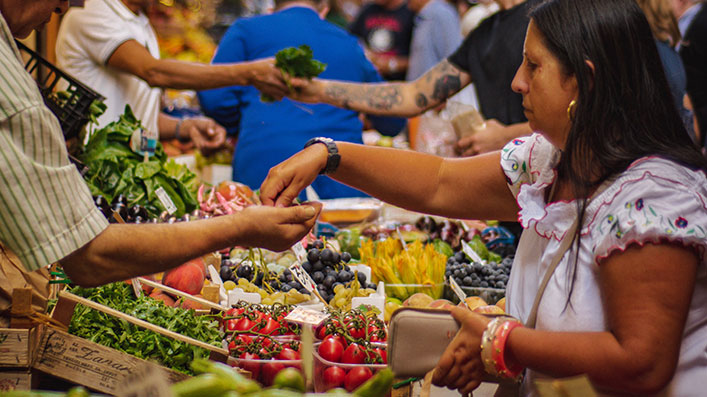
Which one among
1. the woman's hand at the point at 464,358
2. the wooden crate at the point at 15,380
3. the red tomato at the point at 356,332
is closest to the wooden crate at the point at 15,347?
the wooden crate at the point at 15,380

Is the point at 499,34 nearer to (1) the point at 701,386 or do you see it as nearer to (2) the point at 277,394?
(1) the point at 701,386

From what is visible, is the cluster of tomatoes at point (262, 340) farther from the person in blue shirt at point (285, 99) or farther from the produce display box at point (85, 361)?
the person in blue shirt at point (285, 99)

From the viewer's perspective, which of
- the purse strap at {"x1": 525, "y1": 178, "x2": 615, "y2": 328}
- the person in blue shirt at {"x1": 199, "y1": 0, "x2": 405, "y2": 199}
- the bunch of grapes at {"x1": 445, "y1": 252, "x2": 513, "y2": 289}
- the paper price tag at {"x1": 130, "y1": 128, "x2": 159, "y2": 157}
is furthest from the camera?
the person in blue shirt at {"x1": 199, "y1": 0, "x2": 405, "y2": 199}

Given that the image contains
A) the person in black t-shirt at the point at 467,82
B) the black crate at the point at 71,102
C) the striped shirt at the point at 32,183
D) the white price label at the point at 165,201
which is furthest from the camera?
the person in black t-shirt at the point at 467,82

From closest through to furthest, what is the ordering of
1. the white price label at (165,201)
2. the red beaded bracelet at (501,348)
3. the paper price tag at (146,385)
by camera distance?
1. the paper price tag at (146,385)
2. the red beaded bracelet at (501,348)
3. the white price label at (165,201)

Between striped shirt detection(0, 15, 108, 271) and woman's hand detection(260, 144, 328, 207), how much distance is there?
626 millimetres

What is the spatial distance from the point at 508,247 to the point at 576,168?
76.7 inches

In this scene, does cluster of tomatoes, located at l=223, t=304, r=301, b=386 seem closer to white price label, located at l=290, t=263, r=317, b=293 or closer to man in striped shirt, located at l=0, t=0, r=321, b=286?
white price label, located at l=290, t=263, r=317, b=293

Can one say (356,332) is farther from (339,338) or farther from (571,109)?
(571,109)

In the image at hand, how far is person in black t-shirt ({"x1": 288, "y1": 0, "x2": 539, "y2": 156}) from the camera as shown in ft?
12.4

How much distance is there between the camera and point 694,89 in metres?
5.59

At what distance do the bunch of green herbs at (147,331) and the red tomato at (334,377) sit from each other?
1.18 ft

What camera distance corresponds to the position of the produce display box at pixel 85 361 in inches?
73.5

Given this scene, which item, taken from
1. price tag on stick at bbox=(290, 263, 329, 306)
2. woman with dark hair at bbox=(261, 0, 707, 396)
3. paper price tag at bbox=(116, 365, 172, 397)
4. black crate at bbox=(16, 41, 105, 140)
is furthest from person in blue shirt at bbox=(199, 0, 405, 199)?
paper price tag at bbox=(116, 365, 172, 397)
